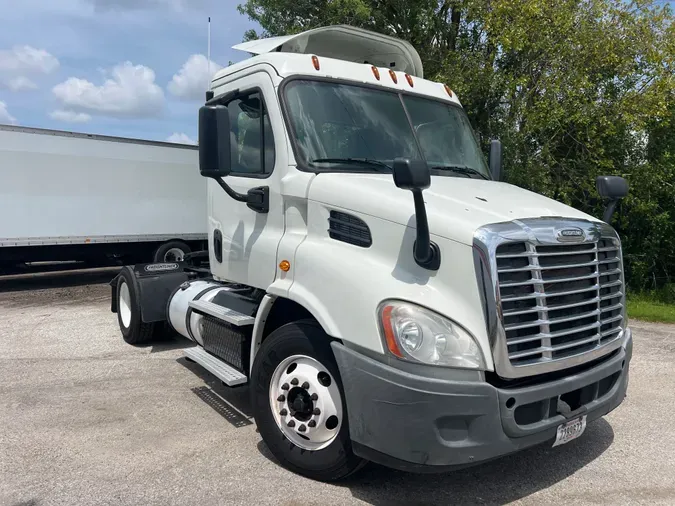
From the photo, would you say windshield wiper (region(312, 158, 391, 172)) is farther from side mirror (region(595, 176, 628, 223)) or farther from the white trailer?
the white trailer

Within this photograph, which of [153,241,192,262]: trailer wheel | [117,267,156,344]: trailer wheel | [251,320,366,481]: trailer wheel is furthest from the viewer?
[153,241,192,262]: trailer wheel

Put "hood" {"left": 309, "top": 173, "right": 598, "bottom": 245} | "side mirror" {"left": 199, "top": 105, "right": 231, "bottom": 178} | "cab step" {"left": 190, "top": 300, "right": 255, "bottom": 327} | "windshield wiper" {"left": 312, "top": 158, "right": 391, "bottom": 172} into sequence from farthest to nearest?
"cab step" {"left": 190, "top": 300, "right": 255, "bottom": 327} < "windshield wiper" {"left": 312, "top": 158, "right": 391, "bottom": 172} < "side mirror" {"left": 199, "top": 105, "right": 231, "bottom": 178} < "hood" {"left": 309, "top": 173, "right": 598, "bottom": 245}

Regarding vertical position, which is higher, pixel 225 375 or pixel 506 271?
pixel 506 271

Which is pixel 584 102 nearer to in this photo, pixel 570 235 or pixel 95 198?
pixel 570 235

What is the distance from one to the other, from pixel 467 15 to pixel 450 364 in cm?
1095

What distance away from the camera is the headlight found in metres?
3.11

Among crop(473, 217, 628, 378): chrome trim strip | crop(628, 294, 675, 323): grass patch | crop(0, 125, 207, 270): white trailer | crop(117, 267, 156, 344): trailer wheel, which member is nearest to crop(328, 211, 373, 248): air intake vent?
crop(473, 217, 628, 378): chrome trim strip

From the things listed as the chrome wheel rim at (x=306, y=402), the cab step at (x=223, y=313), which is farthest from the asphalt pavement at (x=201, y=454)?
the cab step at (x=223, y=313)

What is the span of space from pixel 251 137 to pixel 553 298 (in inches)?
102

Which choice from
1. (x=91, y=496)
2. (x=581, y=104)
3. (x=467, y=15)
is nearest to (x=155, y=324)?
(x=91, y=496)

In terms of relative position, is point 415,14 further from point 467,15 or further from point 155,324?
point 155,324

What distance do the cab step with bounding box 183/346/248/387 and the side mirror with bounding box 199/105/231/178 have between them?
158cm

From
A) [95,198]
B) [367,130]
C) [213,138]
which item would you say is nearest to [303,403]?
[213,138]

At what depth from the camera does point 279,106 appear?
4254mm
